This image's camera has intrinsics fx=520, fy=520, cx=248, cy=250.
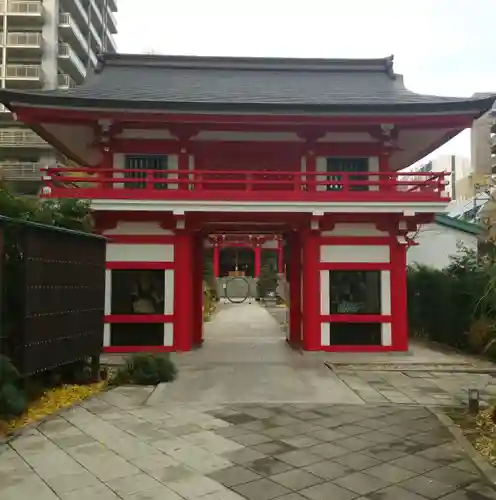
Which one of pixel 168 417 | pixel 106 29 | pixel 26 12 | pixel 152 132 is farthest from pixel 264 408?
pixel 106 29

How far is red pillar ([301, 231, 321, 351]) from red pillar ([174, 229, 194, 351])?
3066 mm

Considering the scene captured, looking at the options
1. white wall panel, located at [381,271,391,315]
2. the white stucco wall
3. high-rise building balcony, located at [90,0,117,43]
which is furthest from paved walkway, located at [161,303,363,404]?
high-rise building balcony, located at [90,0,117,43]

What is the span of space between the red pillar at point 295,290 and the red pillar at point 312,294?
1718 millimetres

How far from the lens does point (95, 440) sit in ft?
20.0

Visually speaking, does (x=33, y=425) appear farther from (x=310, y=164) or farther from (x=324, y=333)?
(x=310, y=164)

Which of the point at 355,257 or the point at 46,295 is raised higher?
the point at 355,257

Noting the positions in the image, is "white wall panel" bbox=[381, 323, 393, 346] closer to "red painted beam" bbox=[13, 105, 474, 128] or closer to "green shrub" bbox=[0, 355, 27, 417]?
"red painted beam" bbox=[13, 105, 474, 128]

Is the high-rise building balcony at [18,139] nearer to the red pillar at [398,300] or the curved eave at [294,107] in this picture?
the curved eave at [294,107]

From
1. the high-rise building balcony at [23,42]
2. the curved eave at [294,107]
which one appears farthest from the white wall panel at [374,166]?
the high-rise building balcony at [23,42]

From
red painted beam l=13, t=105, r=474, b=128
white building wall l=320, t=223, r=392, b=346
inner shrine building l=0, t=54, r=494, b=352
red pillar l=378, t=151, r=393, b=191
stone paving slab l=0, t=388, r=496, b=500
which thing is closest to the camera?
stone paving slab l=0, t=388, r=496, b=500

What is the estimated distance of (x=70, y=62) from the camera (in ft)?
153

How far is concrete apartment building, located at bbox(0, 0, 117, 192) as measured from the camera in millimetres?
42344

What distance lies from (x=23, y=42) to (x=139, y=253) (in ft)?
126

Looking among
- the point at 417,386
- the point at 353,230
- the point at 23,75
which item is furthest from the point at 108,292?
the point at 23,75
